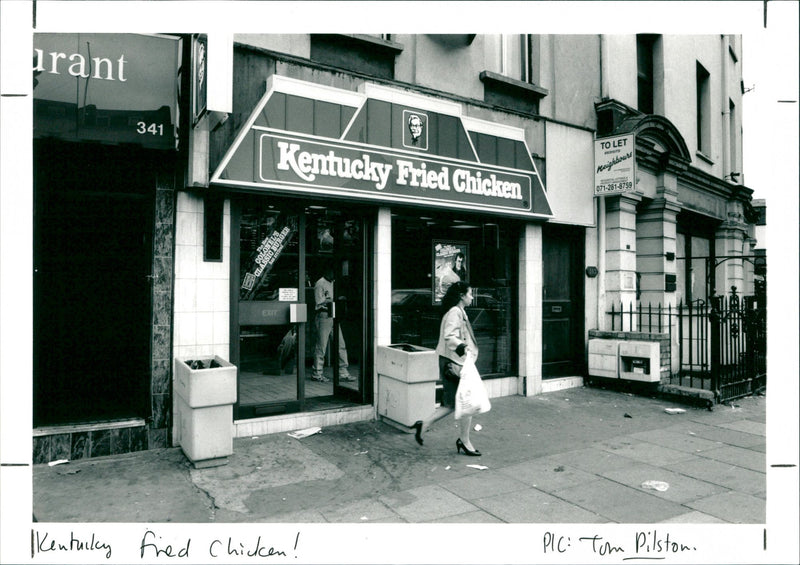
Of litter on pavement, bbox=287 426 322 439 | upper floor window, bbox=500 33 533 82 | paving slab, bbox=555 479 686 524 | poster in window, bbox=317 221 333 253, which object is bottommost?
paving slab, bbox=555 479 686 524

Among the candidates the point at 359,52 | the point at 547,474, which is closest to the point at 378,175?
the point at 359,52

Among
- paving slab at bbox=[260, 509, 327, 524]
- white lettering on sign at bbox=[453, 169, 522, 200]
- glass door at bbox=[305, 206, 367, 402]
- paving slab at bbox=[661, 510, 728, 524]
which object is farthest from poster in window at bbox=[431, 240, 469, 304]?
paving slab at bbox=[661, 510, 728, 524]

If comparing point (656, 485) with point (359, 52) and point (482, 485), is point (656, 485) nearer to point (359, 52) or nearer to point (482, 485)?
point (482, 485)

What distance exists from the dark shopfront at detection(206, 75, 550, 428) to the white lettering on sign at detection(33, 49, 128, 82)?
4.26 ft

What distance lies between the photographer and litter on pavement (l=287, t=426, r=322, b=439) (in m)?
6.53

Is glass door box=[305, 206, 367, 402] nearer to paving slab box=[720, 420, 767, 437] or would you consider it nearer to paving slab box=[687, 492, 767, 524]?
paving slab box=[687, 492, 767, 524]

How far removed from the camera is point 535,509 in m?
4.57

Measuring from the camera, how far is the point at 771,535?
3.76 m

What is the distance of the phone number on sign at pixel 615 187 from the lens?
9445 millimetres

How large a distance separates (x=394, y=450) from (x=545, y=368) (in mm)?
4374

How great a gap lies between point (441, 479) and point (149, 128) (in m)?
4.56

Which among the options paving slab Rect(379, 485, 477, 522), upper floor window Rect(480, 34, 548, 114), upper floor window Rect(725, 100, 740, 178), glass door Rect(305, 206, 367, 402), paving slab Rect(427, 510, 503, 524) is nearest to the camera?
paving slab Rect(427, 510, 503, 524)
